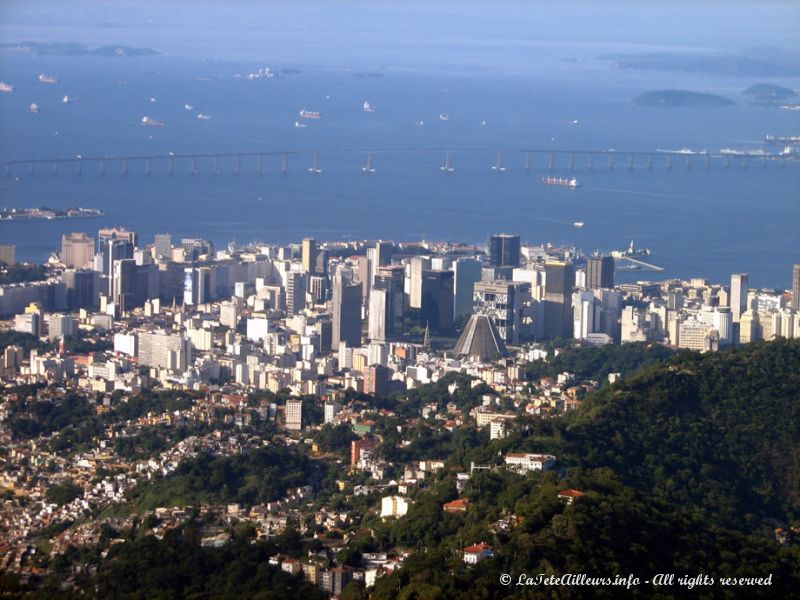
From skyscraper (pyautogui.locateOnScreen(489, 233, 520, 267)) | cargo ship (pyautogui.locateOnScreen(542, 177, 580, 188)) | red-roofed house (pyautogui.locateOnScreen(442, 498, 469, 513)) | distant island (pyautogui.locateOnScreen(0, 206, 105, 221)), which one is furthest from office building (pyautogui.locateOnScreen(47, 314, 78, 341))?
cargo ship (pyautogui.locateOnScreen(542, 177, 580, 188))

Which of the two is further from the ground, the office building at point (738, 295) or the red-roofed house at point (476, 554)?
the red-roofed house at point (476, 554)

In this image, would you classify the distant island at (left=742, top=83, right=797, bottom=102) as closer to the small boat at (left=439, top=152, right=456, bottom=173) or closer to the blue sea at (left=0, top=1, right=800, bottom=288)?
the blue sea at (left=0, top=1, right=800, bottom=288)

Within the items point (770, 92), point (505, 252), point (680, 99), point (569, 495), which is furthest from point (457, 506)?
point (680, 99)

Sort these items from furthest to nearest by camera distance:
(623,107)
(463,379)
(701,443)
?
(623,107) < (463,379) < (701,443)

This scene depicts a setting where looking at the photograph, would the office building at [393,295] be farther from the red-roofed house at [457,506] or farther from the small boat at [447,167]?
the small boat at [447,167]

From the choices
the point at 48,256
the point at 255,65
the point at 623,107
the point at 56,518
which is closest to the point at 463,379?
the point at 56,518

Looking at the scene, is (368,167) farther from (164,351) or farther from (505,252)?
(164,351)

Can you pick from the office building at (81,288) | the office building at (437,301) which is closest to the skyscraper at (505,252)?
the office building at (437,301)

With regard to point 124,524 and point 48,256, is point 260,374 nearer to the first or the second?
point 124,524
